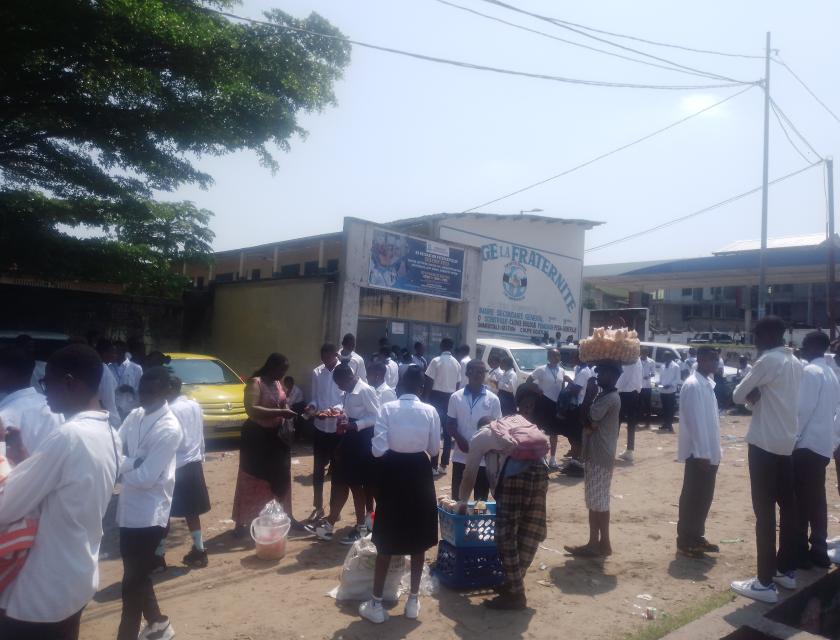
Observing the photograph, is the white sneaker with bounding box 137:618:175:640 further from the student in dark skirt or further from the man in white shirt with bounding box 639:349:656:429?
Answer: the man in white shirt with bounding box 639:349:656:429

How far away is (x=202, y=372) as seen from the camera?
11484 mm

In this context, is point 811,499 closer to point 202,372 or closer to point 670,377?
point 670,377

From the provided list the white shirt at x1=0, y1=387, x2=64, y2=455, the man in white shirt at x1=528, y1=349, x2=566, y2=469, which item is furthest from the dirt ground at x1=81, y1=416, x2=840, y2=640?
the white shirt at x1=0, y1=387, x2=64, y2=455

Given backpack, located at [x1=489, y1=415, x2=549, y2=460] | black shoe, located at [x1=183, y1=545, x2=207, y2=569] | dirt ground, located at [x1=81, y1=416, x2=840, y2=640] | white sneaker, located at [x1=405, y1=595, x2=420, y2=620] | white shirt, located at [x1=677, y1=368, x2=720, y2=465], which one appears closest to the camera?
dirt ground, located at [x1=81, y1=416, x2=840, y2=640]

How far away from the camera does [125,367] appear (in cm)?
865

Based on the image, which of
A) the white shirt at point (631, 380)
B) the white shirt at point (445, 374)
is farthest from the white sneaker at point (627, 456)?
the white shirt at point (445, 374)

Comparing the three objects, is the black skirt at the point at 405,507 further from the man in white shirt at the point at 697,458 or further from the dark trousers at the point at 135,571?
the man in white shirt at the point at 697,458

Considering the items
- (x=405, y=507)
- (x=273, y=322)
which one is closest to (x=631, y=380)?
(x=405, y=507)

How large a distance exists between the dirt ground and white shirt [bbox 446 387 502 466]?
3.76 ft

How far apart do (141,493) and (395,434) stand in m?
1.67

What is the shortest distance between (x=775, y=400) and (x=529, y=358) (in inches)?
379

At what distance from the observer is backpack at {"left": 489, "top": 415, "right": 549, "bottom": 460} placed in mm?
4523

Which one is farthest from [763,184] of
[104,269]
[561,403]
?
[104,269]

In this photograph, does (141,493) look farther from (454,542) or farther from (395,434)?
(454,542)
